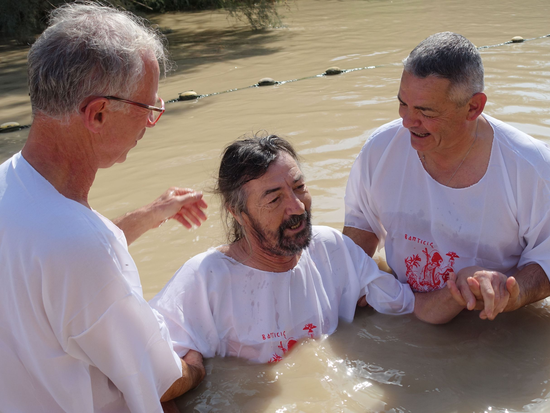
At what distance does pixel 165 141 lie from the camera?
22.9 ft

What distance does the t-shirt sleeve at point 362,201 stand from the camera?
3.68m

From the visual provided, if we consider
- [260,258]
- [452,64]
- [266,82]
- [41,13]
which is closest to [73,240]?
[260,258]

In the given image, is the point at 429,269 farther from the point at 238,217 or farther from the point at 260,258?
the point at 238,217

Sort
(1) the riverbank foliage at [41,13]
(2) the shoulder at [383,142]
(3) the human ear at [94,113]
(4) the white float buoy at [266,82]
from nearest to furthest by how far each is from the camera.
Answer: (3) the human ear at [94,113]
(2) the shoulder at [383,142]
(4) the white float buoy at [266,82]
(1) the riverbank foliage at [41,13]

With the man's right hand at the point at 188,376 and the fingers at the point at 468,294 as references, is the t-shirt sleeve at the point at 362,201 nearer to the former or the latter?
the fingers at the point at 468,294

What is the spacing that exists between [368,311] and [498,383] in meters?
0.83

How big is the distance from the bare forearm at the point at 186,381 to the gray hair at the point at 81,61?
134cm

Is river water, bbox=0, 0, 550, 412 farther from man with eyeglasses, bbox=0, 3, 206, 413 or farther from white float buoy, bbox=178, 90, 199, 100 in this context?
man with eyeglasses, bbox=0, 3, 206, 413

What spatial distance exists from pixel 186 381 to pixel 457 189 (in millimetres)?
1789

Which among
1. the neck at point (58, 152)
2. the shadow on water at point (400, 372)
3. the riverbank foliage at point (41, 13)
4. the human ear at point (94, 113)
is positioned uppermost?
the riverbank foliage at point (41, 13)

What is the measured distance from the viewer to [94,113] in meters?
1.94

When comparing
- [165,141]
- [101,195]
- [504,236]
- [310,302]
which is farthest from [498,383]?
[165,141]

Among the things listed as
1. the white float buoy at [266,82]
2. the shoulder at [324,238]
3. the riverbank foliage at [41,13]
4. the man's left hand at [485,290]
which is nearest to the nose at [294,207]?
the shoulder at [324,238]

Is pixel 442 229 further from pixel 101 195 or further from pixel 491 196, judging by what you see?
pixel 101 195
